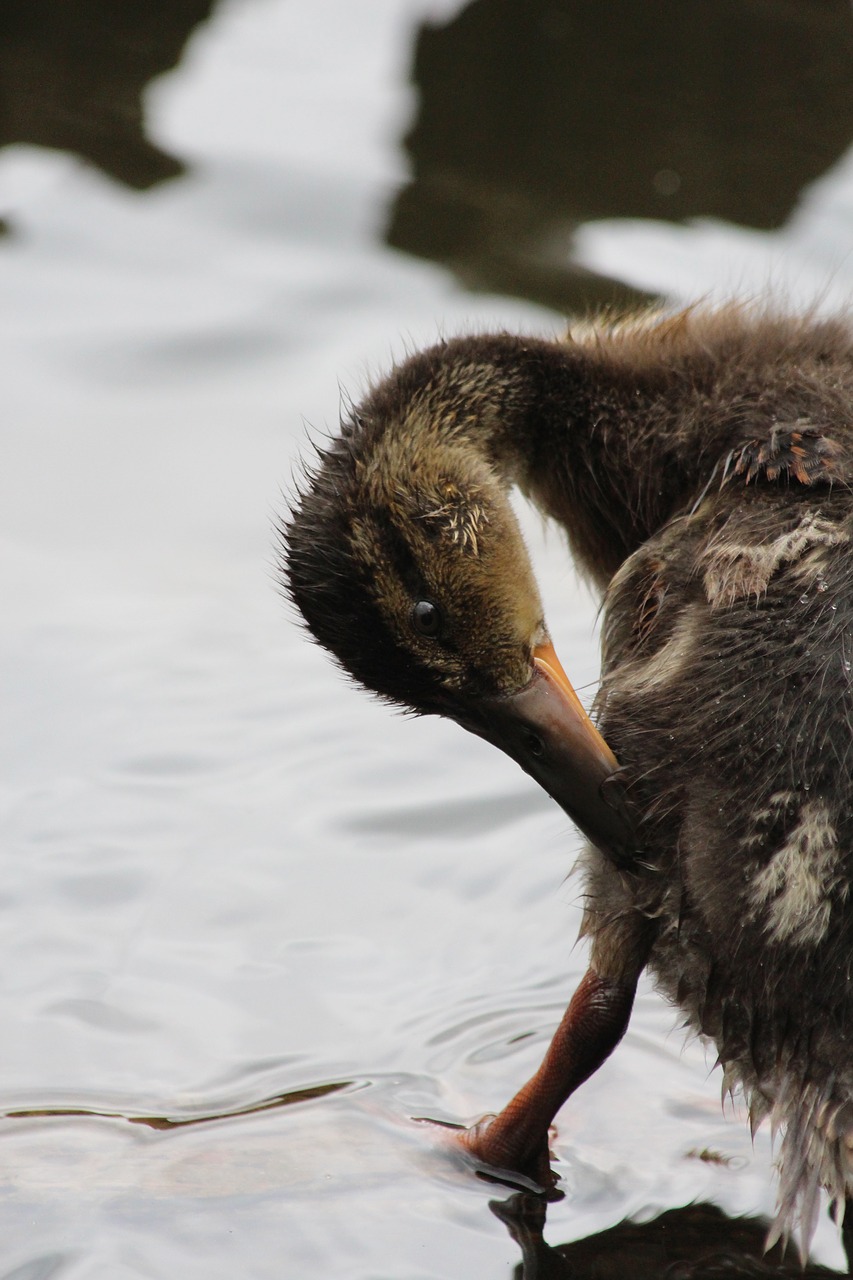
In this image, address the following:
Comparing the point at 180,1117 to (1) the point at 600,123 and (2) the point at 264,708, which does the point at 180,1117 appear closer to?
(2) the point at 264,708

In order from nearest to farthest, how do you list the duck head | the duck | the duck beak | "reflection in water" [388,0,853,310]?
the duck
the duck beak
the duck head
"reflection in water" [388,0,853,310]

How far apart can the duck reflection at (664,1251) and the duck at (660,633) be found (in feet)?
0.39

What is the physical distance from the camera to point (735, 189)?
293 inches

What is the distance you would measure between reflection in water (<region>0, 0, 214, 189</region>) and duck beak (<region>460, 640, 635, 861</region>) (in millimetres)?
4726

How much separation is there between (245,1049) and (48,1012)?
1.61ft

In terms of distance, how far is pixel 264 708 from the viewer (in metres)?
5.22

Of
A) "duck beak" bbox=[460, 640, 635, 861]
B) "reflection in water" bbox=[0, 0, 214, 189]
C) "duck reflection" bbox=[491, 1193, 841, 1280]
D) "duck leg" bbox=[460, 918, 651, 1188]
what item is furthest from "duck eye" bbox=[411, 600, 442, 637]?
"reflection in water" bbox=[0, 0, 214, 189]

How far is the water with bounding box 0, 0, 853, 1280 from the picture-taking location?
11.6ft

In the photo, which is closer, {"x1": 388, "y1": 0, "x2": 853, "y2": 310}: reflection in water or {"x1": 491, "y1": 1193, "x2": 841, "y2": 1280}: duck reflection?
{"x1": 491, "y1": 1193, "x2": 841, "y2": 1280}: duck reflection

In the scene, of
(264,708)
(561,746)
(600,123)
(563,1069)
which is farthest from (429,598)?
(600,123)

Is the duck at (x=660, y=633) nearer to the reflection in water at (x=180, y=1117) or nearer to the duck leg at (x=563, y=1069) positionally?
the duck leg at (x=563, y=1069)

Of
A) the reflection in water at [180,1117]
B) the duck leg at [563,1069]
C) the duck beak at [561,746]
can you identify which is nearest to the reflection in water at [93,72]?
the duck beak at [561,746]

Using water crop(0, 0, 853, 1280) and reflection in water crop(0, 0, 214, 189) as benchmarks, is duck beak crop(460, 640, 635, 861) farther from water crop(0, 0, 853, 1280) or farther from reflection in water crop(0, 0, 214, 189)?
reflection in water crop(0, 0, 214, 189)

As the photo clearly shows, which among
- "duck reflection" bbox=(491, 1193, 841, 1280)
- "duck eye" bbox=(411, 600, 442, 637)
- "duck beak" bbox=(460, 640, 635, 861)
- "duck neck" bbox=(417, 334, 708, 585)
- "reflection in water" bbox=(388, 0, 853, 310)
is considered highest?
"reflection in water" bbox=(388, 0, 853, 310)
